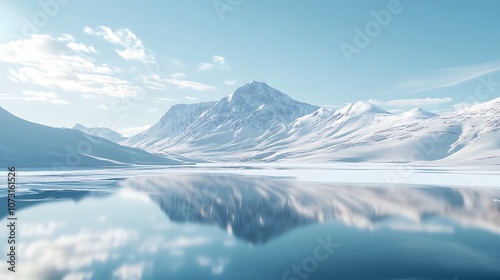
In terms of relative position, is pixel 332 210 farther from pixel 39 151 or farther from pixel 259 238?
pixel 39 151

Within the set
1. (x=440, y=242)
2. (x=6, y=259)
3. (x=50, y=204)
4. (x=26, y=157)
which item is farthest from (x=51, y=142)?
(x=440, y=242)

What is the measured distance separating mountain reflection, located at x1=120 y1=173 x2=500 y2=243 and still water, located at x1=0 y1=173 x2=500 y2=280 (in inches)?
4.6

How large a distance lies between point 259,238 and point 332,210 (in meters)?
14.8

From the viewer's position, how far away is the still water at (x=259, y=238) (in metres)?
21.0

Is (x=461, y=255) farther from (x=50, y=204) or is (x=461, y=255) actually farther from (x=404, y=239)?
(x=50, y=204)

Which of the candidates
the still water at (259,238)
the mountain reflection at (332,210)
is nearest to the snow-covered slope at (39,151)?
the mountain reflection at (332,210)

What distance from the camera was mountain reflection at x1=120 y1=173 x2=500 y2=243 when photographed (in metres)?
33.4

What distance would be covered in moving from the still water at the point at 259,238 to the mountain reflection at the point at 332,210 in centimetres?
12

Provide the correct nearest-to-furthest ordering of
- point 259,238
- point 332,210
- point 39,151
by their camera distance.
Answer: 1. point 259,238
2. point 332,210
3. point 39,151

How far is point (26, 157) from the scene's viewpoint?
16000 centimetres

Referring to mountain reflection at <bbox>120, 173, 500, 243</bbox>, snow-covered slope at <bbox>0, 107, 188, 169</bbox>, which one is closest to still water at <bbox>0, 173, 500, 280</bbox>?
mountain reflection at <bbox>120, 173, 500, 243</bbox>

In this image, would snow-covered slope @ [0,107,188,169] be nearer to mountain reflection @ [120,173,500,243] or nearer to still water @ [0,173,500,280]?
mountain reflection @ [120,173,500,243]

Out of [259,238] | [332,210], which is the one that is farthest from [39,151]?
[259,238]

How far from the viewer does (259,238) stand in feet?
96.4
